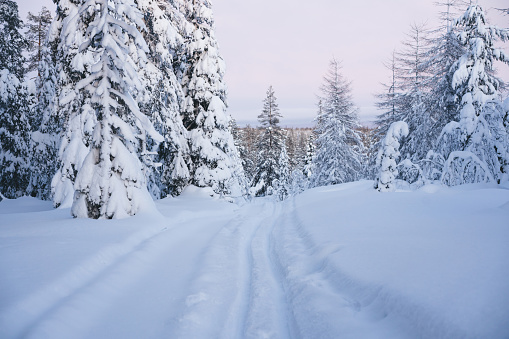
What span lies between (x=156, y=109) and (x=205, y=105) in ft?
11.0

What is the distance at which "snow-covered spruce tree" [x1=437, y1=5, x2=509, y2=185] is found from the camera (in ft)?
33.8

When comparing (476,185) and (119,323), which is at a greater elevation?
(476,185)

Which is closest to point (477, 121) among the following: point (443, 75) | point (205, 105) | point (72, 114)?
point (443, 75)

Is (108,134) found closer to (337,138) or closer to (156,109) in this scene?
(156,109)

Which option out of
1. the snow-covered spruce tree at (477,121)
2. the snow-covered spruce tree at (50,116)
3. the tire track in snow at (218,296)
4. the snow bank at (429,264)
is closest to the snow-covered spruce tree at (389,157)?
the snow-covered spruce tree at (477,121)

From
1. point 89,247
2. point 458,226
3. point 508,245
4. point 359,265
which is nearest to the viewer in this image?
point 508,245

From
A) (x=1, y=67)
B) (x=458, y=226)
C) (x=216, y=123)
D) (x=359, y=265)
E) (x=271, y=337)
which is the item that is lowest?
(x=271, y=337)

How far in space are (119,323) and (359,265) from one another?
3.70 meters

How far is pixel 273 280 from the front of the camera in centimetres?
502

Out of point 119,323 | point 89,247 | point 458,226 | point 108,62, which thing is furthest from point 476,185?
point 108,62

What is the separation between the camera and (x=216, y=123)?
51.9 feet

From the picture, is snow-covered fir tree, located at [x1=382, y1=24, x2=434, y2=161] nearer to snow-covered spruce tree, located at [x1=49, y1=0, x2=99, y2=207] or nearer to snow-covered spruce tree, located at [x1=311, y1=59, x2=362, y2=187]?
snow-covered spruce tree, located at [x1=311, y1=59, x2=362, y2=187]

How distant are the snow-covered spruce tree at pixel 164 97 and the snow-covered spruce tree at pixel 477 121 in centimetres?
1265

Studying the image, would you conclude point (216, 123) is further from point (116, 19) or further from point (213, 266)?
point (213, 266)
